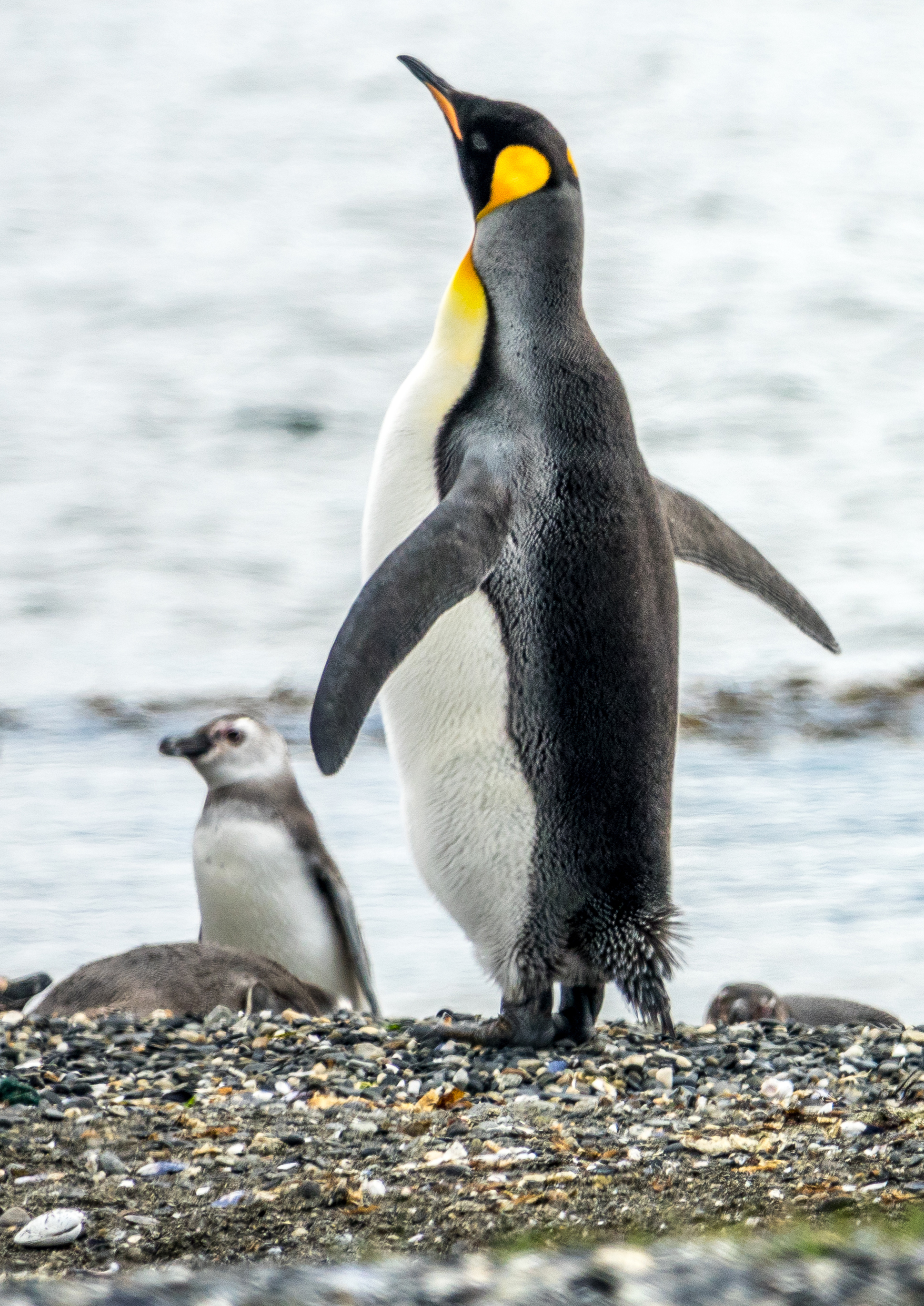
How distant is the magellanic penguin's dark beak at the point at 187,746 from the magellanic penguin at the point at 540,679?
1518 mm

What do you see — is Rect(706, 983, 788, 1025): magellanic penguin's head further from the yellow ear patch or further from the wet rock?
the wet rock

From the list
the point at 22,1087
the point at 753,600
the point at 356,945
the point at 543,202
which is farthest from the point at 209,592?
the point at 22,1087

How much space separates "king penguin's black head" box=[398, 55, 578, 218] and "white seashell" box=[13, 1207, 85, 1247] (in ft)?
7.14

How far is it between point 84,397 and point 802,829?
988cm

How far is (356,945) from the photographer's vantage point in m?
4.71

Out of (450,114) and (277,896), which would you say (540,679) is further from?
(277,896)

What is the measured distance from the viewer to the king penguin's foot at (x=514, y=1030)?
3.34 m

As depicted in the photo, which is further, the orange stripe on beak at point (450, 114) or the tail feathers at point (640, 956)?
the orange stripe on beak at point (450, 114)

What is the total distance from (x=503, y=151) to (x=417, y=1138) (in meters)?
1.96

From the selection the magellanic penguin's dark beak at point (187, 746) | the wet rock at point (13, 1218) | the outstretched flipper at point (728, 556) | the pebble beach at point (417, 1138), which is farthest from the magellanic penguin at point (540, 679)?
the magellanic penguin's dark beak at point (187, 746)

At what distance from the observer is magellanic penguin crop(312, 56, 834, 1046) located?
3.37m

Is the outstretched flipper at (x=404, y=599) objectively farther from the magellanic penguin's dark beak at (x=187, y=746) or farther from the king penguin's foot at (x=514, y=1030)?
the magellanic penguin's dark beak at (x=187, y=746)

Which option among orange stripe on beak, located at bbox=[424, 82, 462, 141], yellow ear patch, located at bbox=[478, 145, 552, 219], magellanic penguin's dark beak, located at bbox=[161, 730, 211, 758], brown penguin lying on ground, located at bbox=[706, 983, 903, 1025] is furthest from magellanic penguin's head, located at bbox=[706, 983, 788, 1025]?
orange stripe on beak, located at bbox=[424, 82, 462, 141]

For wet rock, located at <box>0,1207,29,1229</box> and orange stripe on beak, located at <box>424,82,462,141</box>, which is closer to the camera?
wet rock, located at <box>0,1207,29,1229</box>
